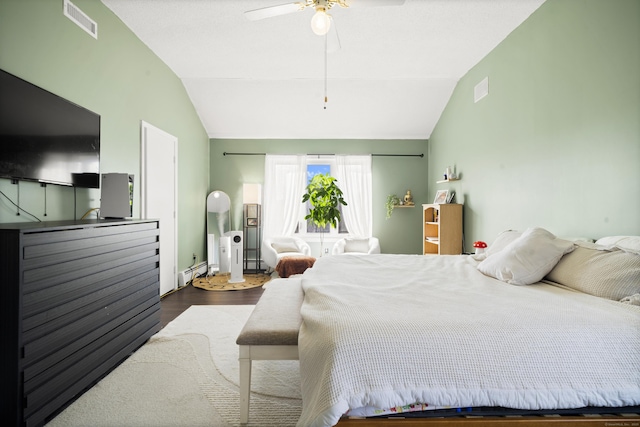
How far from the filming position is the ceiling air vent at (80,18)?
2.58 metres

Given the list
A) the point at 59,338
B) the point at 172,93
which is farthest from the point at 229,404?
the point at 172,93

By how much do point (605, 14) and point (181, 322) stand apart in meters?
4.09

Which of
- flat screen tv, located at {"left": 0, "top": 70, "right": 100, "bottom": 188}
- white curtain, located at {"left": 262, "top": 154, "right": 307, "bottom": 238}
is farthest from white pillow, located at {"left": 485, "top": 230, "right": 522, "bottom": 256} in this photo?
white curtain, located at {"left": 262, "top": 154, "right": 307, "bottom": 238}

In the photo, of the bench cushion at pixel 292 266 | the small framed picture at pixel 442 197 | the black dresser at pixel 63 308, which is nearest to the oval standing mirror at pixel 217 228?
the bench cushion at pixel 292 266

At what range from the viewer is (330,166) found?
20.7ft

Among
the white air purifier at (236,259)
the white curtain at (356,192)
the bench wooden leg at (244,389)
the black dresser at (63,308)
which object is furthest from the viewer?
the white curtain at (356,192)

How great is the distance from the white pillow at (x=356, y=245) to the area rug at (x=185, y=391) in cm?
317

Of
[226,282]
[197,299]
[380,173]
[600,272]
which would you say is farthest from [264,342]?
[380,173]

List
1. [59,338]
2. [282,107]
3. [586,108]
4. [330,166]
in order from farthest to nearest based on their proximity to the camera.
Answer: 1. [330,166]
2. [282,107]
3. [586,108]
4. [59,338]

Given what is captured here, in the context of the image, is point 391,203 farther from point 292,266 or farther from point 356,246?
point 292,266

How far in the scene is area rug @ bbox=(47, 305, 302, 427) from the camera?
1.76 m

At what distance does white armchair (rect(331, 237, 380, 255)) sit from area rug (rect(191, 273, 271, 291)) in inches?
48.2

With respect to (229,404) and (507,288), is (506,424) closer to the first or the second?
(507,288)

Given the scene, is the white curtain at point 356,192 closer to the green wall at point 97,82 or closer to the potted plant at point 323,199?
the potted plant at point 323,199
